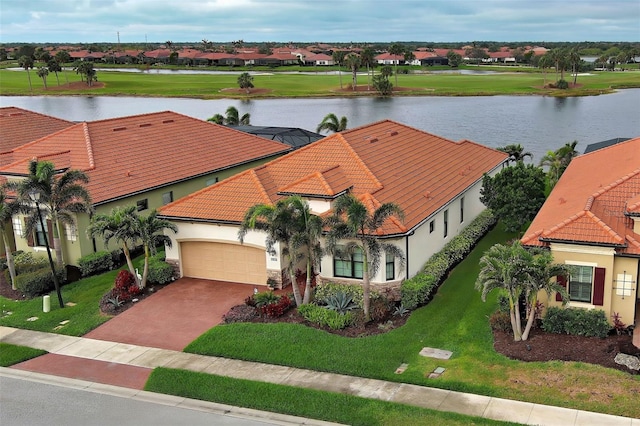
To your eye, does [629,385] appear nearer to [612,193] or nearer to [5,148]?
[612,193]

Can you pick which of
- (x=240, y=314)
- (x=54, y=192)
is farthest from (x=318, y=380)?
(x=54, y=192)

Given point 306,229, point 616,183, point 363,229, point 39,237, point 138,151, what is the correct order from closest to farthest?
point 363,229
point 306,229
point 616,183
point 39,237
point 138,151

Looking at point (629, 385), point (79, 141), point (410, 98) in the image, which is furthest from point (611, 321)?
point (410, 98)

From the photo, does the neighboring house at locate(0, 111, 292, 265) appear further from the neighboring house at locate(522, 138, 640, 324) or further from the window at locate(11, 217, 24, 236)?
the neighboring house at locate(522, 138, 640, 324)

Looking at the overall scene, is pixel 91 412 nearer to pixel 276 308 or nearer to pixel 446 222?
pixel 276 308

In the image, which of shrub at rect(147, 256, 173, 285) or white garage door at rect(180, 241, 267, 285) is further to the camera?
shrub at rect(147, 256, 173, 285)

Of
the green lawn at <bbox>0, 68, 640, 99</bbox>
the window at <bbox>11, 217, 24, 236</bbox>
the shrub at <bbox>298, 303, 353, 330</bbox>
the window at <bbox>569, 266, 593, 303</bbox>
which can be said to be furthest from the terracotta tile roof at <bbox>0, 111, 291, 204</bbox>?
the green lawn at <bbox>0, 68, 640, 99</bbox>

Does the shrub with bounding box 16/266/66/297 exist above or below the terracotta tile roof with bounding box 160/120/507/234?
below
